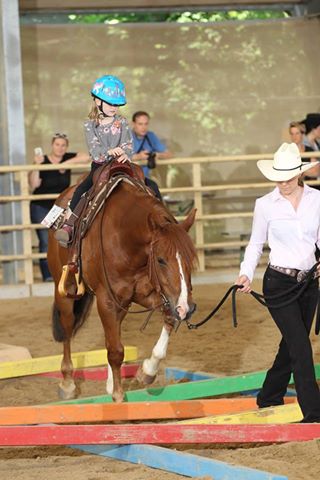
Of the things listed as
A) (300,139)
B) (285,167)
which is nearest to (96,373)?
(285,167)

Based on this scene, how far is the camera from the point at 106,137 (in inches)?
263

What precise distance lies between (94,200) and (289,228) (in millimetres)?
1694

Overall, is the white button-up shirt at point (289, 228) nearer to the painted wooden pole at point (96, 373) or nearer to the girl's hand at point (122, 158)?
the girl's hand at point (122, 158)

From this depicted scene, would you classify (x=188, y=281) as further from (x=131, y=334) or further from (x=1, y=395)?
(x=131, y=334)

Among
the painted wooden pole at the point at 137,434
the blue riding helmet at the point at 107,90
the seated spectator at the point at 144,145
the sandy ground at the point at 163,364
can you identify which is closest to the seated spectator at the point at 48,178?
the seated spectator at the point at 144,145

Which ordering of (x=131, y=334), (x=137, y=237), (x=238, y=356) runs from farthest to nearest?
(x=131, y=334), (x=238, y=356), (x=137, y=237)

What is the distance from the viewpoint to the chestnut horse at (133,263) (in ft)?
18.7

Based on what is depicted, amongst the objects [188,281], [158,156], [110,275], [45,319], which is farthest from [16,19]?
[188,281]

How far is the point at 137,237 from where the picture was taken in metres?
6.17

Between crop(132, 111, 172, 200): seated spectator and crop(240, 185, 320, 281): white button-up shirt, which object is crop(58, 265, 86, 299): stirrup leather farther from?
crop(132, 111, 172, 200): seated spectator

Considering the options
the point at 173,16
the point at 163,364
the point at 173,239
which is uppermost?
the point at 173,16

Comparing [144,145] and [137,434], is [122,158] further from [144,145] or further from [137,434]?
[144,145]

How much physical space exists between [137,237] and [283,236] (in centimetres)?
110

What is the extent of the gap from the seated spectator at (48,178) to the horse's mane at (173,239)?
6564mm
